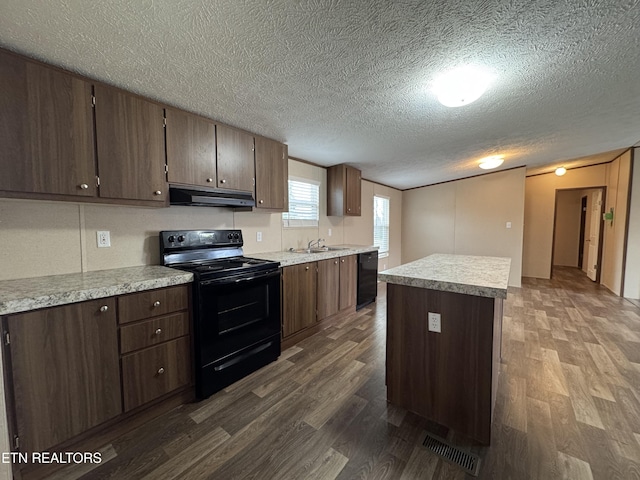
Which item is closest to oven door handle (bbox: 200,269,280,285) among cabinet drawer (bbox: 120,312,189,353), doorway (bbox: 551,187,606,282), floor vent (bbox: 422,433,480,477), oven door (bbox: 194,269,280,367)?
oven door (bbox: 194,269,280,367)

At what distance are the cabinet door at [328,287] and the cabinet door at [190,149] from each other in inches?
61.0

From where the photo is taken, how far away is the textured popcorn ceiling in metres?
1.19

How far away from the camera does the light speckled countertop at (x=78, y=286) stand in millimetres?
1234

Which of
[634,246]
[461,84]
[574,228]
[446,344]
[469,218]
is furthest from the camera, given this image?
[574,228]

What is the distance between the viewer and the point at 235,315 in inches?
81.8

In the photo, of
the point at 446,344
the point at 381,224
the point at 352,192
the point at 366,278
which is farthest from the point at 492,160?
the point at 446,344

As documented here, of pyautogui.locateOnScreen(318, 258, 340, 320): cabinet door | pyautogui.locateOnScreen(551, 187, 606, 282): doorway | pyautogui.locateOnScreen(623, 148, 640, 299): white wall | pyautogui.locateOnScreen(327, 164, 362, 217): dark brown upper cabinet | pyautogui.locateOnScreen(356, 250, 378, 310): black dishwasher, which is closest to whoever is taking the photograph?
pyautogui.locateOnScreen(318, 258, 340, 320): cabinet door

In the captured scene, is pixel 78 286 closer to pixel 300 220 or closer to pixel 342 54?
pixel 342 54

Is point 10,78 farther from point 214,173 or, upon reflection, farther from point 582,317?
point 582,317

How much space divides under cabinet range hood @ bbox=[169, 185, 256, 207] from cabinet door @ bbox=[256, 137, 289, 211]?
0.18 metres

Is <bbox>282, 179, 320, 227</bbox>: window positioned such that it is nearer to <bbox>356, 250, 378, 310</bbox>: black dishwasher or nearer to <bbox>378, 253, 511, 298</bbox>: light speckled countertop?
<bbox>356, 250, 378, 310</bbox>: black dishwasher

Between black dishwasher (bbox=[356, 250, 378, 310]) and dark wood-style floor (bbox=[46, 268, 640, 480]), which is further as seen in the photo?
black dishwasher (bbox=[356, 250, 378, 310])

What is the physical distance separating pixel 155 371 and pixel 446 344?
1892mm

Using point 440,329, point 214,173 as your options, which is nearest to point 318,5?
point 214,173
